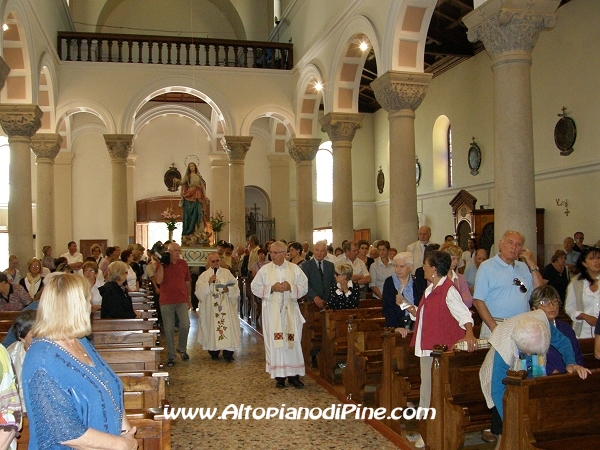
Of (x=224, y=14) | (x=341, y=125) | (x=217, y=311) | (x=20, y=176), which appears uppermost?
(x=224, y=14)

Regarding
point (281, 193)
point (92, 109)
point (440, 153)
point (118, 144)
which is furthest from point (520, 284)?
point (281, 193)

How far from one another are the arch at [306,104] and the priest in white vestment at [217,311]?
29.0ft

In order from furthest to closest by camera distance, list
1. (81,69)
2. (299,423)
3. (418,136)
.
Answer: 1. (418,136)
2. (81,69)
3. (299,423)

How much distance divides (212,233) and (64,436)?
48.7 feet

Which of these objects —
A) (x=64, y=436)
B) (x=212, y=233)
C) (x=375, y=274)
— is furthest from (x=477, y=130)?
(x=64, y=436)

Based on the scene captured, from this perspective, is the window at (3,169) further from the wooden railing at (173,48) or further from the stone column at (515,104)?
the stone column at (515,104)

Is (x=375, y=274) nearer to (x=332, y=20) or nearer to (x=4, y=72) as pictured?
(x=4, y=72)

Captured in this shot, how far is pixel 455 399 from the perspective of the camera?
475 cm

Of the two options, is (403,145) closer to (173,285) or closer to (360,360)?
(173,285)

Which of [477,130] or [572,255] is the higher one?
[477,130]

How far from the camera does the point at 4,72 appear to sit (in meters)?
9.30

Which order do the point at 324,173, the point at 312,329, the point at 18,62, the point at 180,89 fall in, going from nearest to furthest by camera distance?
1. the point at 312,329
2. the point at 18,62
3. the point at 180,89
4. the point at 324,173

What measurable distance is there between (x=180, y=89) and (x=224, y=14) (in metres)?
6.76

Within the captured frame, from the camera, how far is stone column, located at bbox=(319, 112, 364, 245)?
14.7 metres
